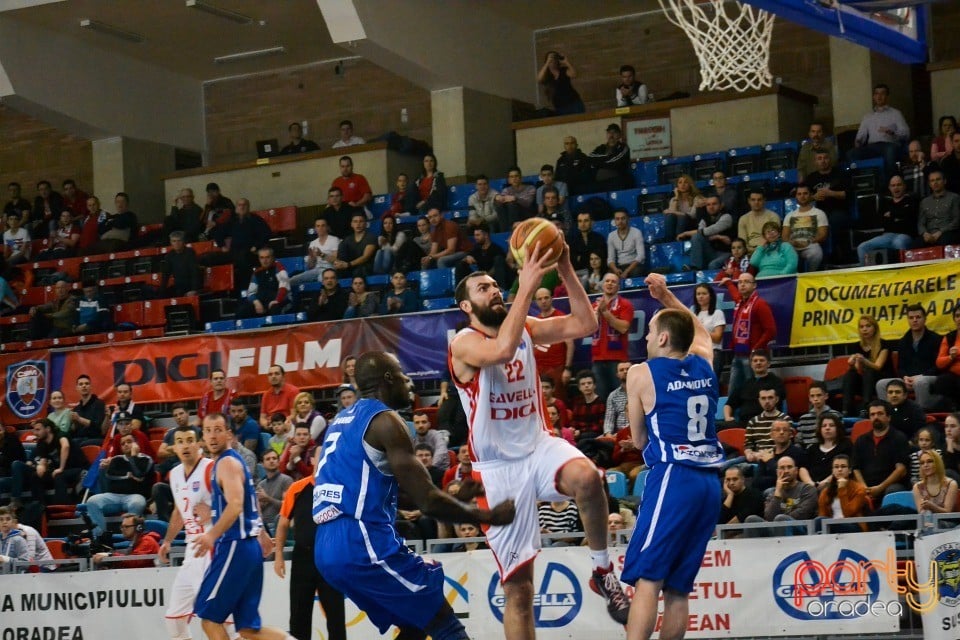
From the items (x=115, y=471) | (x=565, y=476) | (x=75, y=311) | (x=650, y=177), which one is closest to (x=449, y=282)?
(x=650, y=177)

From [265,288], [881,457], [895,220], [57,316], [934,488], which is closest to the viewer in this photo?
[934,488]

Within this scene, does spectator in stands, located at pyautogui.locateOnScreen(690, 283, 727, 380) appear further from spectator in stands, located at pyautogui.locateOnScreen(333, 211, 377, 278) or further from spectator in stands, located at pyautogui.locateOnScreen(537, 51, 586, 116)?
spectator in stands, located at pyautogui.locateOnScreen(537, 51, 586, 116)

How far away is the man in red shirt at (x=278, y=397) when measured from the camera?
707 inches

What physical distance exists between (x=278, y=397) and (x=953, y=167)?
337 inches

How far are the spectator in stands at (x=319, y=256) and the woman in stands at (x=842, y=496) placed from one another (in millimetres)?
9706

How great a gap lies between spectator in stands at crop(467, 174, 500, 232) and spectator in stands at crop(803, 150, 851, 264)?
4.35 metres

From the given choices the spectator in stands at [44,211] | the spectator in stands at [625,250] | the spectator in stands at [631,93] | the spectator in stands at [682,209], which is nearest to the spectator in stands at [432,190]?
the spectator in stands at [631,93]

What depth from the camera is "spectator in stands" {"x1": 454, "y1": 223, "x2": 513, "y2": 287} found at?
18641mm

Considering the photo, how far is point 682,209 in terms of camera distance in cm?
1841

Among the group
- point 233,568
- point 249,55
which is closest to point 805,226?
point 233,568

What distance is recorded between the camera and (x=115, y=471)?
17109 mm

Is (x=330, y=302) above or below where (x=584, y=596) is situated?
above

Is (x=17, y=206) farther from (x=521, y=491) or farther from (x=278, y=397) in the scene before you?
(x=521, y=491)

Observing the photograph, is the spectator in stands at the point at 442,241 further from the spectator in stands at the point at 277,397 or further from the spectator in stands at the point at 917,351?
the spectator in stands at the point at 917,351
